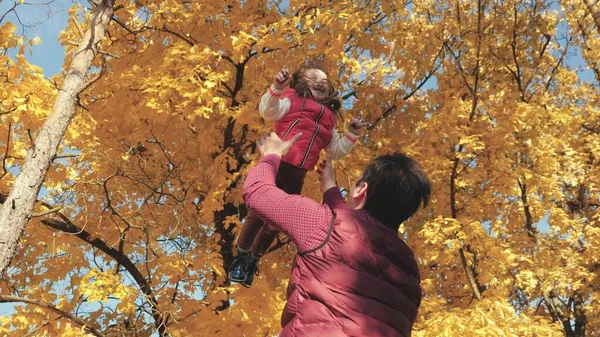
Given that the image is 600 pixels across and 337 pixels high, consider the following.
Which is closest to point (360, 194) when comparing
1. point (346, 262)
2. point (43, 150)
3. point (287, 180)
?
A: point (346, 262)

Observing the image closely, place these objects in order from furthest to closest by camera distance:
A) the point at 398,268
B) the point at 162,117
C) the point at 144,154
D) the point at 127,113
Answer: the point at 144,154 < the point at 127,113 < the point at 162,117 < the point at 398,268

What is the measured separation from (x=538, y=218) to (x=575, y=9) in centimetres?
476

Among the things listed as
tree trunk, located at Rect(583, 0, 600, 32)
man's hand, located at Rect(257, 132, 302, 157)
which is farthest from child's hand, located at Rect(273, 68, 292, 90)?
tree trunk, located at Rect(583, 0, 600, 32)

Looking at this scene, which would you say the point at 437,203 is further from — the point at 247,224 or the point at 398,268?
the point at 398,268

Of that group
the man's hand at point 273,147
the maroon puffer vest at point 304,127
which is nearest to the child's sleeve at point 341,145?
the maroon puffer vest at point 304,127

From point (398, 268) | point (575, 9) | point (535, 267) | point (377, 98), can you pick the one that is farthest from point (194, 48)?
point (575, 9)

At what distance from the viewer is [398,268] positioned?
165 cm

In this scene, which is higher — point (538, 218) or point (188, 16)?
point (188, 16)

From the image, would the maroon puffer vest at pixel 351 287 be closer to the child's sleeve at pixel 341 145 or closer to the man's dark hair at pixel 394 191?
the man's dark hair at pixel 394 191

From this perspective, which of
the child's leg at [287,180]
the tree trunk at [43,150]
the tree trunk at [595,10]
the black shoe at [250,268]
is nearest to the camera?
the child's leg at [287,180]

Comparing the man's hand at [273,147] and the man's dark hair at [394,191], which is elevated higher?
the man's hand at [273,147]

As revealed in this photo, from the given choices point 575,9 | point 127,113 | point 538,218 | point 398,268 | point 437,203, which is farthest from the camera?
point 575,9

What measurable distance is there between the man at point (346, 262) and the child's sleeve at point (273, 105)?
1471 mm

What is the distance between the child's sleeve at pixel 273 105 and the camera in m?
3.19
